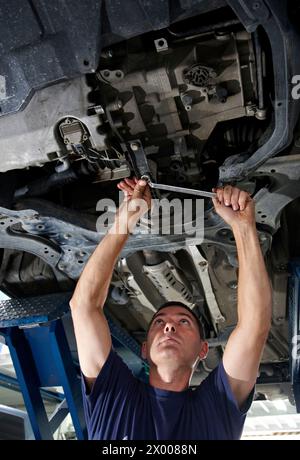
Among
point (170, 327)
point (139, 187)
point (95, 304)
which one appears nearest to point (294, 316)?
point (170, 327)

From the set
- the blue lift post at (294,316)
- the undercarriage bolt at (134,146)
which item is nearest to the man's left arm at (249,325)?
the undercarriage bolt at (134,146)

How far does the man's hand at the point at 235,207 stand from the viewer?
6.36 feet

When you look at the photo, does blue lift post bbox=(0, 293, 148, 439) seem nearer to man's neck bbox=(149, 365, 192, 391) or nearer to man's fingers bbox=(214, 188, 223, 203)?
man's neck bbox=(149, 365, 192, 391)

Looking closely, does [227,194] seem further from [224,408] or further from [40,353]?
[40,353]

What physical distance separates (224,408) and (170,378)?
25cm

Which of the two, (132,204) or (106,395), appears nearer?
(106,395)

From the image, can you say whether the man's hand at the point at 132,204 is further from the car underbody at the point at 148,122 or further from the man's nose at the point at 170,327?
the man's nose at the point at 170,327

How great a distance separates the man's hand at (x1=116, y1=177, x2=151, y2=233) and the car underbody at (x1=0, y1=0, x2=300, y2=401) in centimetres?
12

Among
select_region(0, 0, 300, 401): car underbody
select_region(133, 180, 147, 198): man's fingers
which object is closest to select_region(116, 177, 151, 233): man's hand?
select_region(133, 180, 147, 198): man's fingers

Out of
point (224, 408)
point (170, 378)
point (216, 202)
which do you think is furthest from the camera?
point (216, 202)

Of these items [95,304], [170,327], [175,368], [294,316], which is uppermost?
[95,304]

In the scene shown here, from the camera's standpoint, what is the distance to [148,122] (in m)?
2.21

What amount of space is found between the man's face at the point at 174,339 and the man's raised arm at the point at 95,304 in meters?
0.22

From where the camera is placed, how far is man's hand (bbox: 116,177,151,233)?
2080mm
